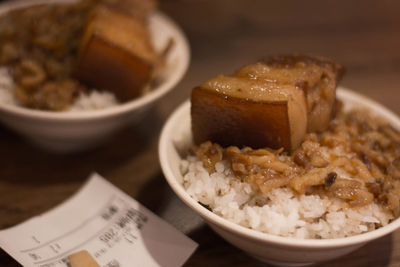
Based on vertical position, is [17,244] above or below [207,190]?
below

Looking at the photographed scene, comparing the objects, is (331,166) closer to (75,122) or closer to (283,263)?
(283,263)

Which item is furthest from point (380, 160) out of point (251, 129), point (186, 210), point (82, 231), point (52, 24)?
point (52, 24)

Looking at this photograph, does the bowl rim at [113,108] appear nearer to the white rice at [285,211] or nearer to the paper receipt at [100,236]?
the paper receipt at [100,236]

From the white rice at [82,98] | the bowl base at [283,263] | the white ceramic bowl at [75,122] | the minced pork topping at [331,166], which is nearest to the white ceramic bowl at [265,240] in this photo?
the bowl base at [283,263]

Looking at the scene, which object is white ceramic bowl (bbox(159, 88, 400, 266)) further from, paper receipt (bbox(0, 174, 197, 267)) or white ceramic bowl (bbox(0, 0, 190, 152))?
white ceramic bowl (bbox(0, 0, 190, 152))

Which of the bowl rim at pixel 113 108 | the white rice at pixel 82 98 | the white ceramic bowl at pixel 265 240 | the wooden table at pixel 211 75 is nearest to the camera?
the white ceramic bowl at pixel 265 240

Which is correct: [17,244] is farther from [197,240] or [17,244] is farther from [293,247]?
[293,247]

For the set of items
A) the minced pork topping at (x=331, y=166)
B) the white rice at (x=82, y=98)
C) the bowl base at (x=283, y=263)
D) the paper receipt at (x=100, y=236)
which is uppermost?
the minced pork topping at (x=331, y=166)
